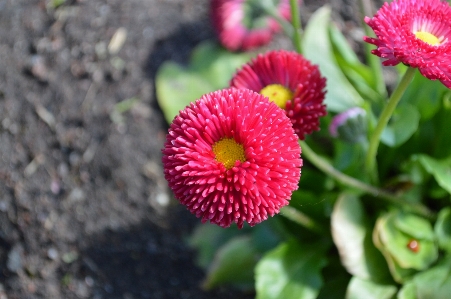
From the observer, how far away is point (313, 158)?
1.15m

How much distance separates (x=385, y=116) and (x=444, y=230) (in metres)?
0.53

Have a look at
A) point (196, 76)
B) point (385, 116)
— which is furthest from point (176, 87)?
point (385, 116)

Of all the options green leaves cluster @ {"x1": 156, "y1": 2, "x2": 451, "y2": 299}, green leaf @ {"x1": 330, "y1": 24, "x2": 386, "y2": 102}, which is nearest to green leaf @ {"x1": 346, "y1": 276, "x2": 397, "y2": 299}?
green leaves cluster @ {"x1": 156, "y1": 2, "x2": 451, "y2": 299}

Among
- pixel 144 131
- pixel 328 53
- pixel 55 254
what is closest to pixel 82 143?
pixel 144 131

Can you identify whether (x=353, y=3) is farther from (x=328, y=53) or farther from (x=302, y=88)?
(x=302, y=88)

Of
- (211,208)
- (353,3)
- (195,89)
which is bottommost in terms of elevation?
(195,89)

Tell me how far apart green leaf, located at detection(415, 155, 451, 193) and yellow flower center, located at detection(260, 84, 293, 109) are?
492 mm

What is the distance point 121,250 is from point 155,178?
0.30m

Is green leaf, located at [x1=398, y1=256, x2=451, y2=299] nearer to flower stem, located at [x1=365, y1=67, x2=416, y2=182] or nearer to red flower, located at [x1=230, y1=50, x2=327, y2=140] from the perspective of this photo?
flower stem, located at [x1=365, y1=67, x2=416, y2=182]

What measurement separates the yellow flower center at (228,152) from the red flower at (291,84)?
0.19 m

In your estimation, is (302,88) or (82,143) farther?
(82,143)

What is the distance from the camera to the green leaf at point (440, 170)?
1.21 meters

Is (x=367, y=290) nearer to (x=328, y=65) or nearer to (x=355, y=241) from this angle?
(x=355, y=241)

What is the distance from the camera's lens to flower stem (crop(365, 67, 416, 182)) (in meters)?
0.87
